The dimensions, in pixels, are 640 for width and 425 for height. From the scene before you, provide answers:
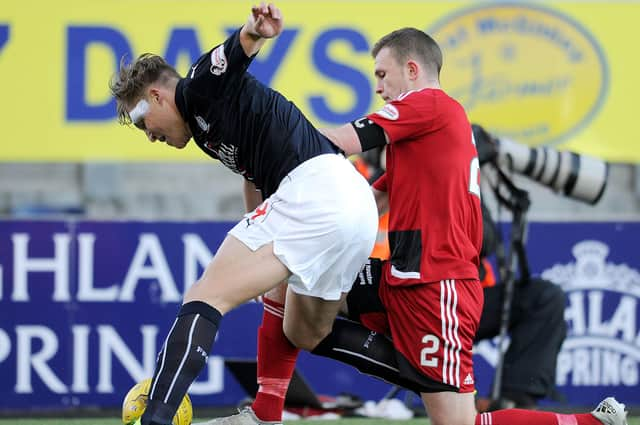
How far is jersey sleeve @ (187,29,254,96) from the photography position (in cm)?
387

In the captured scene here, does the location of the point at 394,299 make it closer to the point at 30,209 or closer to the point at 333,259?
the point at 333,259

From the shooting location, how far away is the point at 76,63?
299 inches

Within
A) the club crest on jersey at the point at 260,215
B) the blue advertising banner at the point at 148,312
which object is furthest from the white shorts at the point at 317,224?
the blue advertising banner at the point at 148,312

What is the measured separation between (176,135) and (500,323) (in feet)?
8.19

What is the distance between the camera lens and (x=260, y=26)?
381 cm

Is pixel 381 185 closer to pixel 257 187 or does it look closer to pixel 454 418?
pixel 257 187

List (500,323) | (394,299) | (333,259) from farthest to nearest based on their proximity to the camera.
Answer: (500,323)
(394,299)
(333,259)

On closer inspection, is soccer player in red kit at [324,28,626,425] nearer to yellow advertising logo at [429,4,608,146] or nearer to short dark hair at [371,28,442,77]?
short dark hair at [371,28,442,77]

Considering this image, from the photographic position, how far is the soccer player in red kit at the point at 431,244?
13.6 ft

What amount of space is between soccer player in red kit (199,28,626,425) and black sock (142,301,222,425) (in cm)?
72

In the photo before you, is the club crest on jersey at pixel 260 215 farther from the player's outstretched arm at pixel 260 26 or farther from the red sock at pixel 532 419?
the red sock at pixel 532 419

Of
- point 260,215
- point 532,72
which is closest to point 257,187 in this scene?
point 260,215

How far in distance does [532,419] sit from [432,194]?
0.83 m

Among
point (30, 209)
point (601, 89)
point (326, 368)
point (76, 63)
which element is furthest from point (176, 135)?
point (30, 209)
